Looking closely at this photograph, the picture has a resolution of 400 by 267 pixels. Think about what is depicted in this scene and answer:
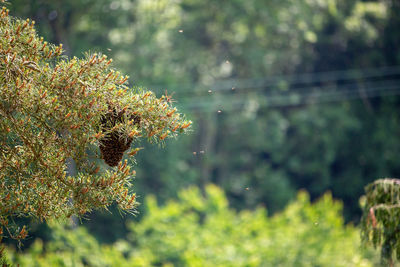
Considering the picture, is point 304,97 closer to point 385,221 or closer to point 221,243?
point 221,243

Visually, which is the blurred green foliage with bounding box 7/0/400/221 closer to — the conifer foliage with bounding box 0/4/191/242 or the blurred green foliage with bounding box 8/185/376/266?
the blurred green foliage with bounding box 8/185/376/266

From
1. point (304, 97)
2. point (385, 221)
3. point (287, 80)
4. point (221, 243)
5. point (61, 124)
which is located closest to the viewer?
point (61, 124)

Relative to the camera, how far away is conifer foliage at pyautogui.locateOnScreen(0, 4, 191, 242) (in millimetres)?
2303

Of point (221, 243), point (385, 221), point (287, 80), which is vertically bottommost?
point (385, 221)

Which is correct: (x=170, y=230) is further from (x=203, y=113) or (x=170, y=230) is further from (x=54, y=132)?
(x=203, y=113)

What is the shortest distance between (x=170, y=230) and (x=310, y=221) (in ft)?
6.77

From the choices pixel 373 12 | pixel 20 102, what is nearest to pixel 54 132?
pixel 20 102

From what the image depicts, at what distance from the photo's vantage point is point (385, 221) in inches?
140

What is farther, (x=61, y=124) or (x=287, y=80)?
(x=287, y=80)

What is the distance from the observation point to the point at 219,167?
53.7ft

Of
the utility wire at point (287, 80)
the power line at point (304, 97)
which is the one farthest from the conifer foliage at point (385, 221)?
the power line at point (304, 97)

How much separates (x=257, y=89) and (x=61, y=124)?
1305cm

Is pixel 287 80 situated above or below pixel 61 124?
above

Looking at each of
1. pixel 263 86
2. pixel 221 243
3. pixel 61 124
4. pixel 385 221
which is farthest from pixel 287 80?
pixel 61 124
